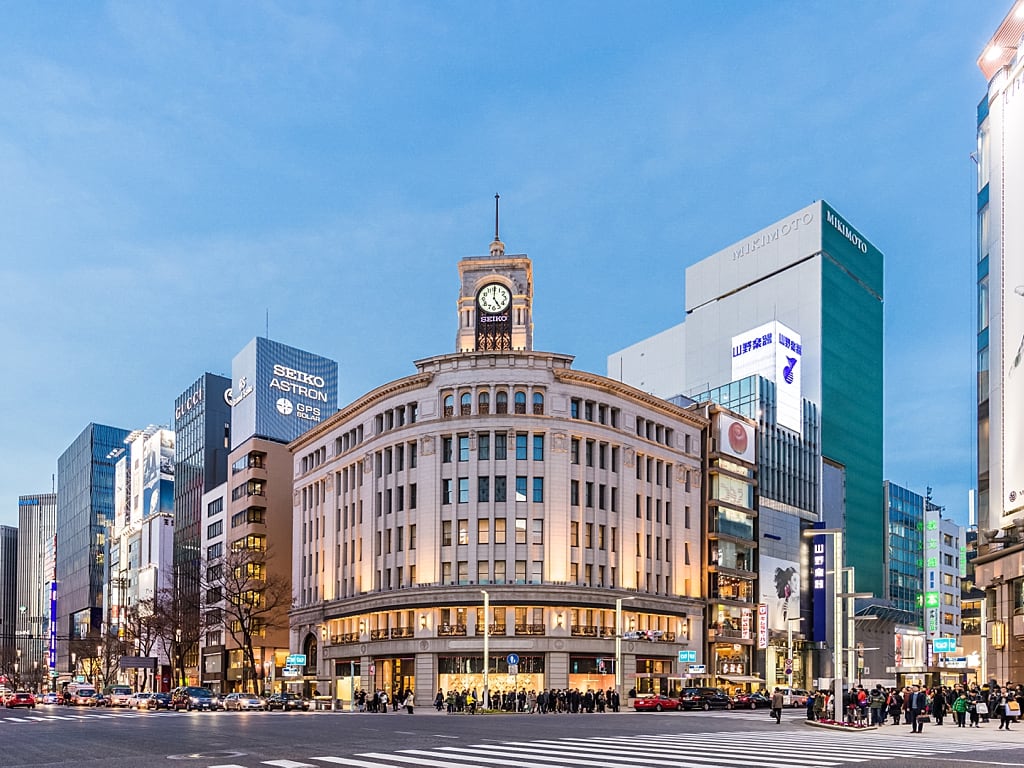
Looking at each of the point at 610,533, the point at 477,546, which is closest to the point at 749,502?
the point at 610,533

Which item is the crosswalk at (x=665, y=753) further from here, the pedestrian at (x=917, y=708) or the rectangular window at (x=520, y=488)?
the rectangular window at (x=520, y=488)

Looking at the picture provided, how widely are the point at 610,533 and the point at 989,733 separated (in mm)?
50677

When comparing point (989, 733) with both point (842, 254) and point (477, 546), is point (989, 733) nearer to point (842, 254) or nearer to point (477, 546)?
point (477, 546)

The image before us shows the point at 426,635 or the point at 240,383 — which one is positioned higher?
the point at 240,383

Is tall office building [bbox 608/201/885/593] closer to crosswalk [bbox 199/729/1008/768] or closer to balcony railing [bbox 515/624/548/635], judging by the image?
balcony railing [bbox 515/624/548/635]

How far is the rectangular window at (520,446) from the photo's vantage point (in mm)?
90938

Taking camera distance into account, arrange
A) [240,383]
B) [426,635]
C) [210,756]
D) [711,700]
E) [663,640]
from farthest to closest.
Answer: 1. [240,383]
2. [663,640]
3. [426,635]
4. [711,700]
5. [210,756]

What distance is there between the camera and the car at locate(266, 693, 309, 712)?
78188 mm

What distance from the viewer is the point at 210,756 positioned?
27953 millimetres

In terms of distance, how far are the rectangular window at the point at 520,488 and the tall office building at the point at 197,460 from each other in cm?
6502

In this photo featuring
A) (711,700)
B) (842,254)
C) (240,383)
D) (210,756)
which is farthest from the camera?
(842,254)

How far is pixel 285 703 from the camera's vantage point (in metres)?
78.3

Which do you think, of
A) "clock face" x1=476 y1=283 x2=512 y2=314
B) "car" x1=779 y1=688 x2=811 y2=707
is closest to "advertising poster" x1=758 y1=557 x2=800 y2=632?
"car" x1=779 y1=688 x2=811 y2=707

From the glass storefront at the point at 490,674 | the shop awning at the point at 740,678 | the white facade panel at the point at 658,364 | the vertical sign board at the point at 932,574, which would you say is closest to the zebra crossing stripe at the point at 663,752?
the glass storefront at the point at 490,674
